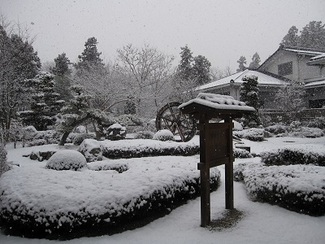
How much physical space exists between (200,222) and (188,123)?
10.2 meters

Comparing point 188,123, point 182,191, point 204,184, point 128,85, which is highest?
point 128,85

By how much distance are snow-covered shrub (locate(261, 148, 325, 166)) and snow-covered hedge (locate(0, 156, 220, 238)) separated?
4261 millimetres

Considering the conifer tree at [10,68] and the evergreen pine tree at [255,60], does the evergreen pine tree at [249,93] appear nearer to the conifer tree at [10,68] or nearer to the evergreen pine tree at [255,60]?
the conifer tree at [10,68]

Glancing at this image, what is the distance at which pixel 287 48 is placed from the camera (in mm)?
24797

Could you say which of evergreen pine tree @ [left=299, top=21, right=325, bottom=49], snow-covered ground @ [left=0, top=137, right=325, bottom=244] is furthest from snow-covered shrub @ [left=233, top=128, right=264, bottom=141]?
evergreen pine tree @ [left=299, top=21, right=325, bottom=49]

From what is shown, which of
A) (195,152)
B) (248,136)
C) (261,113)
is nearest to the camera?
(195,152)

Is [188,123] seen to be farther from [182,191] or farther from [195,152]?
[182,191]

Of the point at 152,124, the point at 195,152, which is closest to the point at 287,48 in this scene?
the point at 152,124

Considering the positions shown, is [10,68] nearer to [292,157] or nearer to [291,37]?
[292,157]

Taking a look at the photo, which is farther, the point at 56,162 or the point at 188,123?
the point at 188,123

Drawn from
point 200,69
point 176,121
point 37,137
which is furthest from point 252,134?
point 200,69

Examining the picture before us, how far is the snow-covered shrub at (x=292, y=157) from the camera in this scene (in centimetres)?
738

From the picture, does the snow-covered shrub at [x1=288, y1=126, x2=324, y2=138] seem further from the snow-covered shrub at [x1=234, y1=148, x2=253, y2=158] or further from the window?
the window

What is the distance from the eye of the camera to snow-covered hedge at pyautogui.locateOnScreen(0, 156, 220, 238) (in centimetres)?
372
